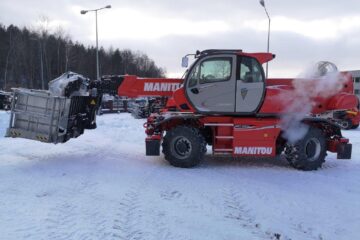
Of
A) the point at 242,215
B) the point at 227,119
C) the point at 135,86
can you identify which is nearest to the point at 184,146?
the point at 227,119

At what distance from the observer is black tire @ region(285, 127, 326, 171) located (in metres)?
9.30

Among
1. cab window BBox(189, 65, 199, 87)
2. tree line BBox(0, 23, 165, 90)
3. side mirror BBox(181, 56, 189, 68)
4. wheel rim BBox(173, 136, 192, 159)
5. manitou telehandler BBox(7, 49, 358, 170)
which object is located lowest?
wheel rim BBox(173, 136, 192, 159)

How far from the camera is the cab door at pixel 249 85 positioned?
9227mm

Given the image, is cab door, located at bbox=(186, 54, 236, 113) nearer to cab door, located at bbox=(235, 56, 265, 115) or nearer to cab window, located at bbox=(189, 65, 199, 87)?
cab window, located at bbox=(189, 65, 199, 87)

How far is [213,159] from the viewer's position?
10492 millimetres

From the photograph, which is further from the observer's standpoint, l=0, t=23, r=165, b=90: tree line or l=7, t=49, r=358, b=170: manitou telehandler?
l=0, t=23, r=165, b=90: tree line

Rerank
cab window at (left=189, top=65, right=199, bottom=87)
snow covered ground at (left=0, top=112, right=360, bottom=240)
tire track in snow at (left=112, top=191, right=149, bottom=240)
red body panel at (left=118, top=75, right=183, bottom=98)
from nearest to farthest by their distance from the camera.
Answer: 1. tire track in snow at (left=112, top=191, right=149, bottom=240)
2. snow covered ground at (left=0, top=112, right=360, bottom=240)
3. cab window at (left=189, top=65, right=199, bottom=87)
4. red body panel at (left=118, top=75, right=183, bottom=98)

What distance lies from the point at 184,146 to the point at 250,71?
2348 mm

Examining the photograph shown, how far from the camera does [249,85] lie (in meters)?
9.25

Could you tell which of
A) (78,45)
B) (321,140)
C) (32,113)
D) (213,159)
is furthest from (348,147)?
(78,45)

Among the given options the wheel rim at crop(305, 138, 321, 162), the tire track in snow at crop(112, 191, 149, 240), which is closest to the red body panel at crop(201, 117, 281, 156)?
the wheel rim at crop(305, 138, 321, 162)

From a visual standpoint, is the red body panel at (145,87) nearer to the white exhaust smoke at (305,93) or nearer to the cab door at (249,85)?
the cab door at (249,85)

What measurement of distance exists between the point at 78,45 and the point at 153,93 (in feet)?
235

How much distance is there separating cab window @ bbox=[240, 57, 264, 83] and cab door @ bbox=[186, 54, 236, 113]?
8.5 inches
